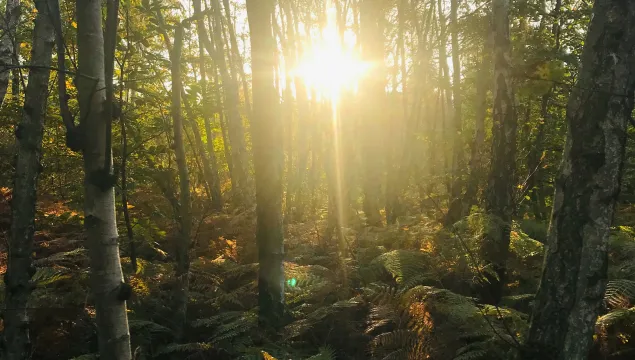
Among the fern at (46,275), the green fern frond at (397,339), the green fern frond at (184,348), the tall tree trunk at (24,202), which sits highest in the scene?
the tall tree trunk at (24,202)

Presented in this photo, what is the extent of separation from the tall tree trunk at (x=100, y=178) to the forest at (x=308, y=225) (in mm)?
11

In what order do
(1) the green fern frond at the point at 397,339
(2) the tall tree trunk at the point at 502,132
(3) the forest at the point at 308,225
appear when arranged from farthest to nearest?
(2) the tall tree trunk at the point at 502,132, (1) the green fern frond at the point at 397,339, (3) the forest at the point at 308,225

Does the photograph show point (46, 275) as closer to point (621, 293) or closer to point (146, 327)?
point (146, 327)

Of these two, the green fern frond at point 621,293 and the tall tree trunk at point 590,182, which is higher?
the tall tree trunk at point 590,182

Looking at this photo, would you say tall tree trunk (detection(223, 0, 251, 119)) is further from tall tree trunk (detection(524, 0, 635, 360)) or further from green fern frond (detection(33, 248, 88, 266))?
tall tree trunk (detection(524, 0, 635, 360))

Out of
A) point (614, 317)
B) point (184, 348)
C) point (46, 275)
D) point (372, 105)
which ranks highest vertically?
point (372, 105)

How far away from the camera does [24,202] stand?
149 inches

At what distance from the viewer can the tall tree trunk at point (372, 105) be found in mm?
10930

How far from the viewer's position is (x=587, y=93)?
101 inches

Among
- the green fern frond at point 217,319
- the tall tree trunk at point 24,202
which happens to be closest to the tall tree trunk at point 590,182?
the green fern frond at point 217,319

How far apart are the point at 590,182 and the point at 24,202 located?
4473mm

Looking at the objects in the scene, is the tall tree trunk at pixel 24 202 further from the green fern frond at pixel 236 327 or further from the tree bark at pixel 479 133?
the tree bark at pixel 479 133

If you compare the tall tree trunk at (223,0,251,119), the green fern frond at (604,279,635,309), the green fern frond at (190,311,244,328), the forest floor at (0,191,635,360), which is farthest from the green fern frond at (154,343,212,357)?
the tall tree trunk at (223,0,251,119)

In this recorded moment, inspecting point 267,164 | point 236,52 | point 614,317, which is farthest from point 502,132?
point 236,52
